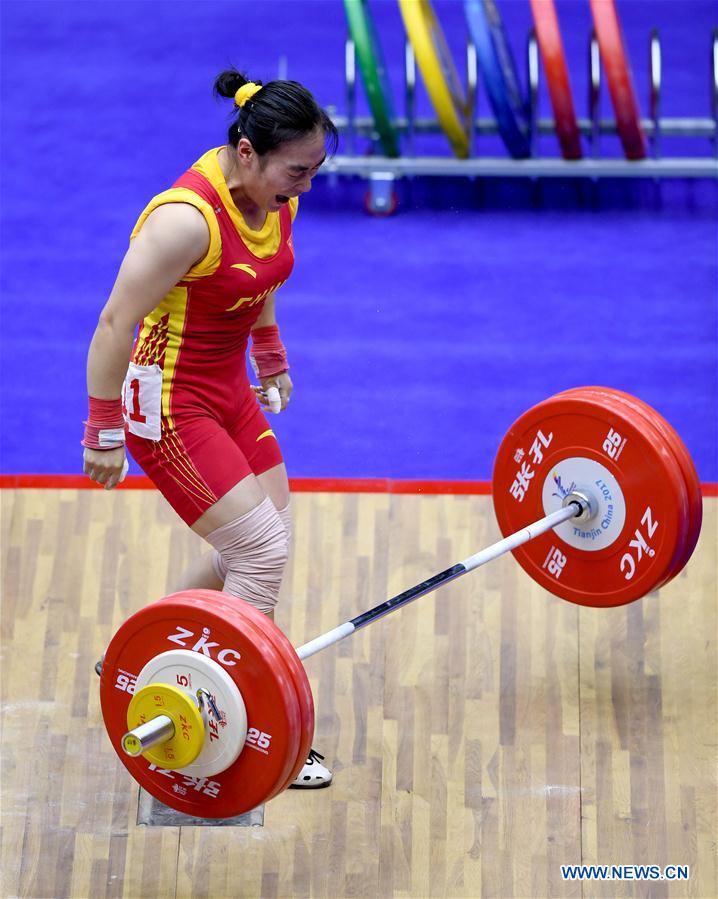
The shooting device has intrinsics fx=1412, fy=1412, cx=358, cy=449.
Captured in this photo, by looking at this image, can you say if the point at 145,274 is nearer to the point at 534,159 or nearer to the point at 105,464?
the point at 105,464

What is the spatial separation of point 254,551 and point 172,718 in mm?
454

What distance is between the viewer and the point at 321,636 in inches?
115

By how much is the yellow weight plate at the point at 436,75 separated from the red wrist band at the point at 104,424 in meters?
2.36

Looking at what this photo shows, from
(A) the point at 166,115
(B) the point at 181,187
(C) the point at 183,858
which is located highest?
(B) the point at 181,187

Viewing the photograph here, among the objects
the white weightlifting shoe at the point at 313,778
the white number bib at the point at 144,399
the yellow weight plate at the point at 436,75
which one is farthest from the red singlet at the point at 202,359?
the yellow weight plate at the point at 436,75

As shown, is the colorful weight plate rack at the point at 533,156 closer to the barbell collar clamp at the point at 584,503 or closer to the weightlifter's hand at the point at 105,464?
the barbell collar clamp at the point at 584,503

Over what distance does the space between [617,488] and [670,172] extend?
7.59 feet

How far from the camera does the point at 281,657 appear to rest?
2598 mm

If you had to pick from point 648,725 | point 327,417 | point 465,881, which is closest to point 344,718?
point 465,881

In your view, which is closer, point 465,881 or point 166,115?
point 465,881

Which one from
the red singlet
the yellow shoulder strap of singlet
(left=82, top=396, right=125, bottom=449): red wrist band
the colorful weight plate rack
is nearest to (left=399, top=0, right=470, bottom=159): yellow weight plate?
the colorful weight plate rack

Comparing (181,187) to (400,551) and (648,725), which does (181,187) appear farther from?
(648,725)

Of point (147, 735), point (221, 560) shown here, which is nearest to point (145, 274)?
point (221, 560)

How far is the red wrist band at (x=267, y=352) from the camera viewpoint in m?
3.32
